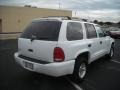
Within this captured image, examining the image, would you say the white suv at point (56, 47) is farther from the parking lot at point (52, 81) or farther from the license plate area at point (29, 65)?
the parking lot at point (52, 81)

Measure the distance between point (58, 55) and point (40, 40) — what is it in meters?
0.66

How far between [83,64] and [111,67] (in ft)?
7.48

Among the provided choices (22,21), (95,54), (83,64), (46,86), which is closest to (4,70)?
(46,86)

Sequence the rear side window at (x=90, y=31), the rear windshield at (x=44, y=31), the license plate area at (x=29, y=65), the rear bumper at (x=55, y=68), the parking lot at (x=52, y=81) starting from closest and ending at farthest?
the rear bumper at (x=55, y=68)
the rear windshield at (x=44, y=31)
the license plate area at (x=29, y=65)
the parking lot at (x=52, y=81)
the rear side window at (x=90, y=31)

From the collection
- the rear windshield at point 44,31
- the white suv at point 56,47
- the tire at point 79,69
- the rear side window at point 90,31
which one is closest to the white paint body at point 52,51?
the white suv at point 56,47

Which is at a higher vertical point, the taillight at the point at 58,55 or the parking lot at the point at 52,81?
the taillight at the point at 58,55

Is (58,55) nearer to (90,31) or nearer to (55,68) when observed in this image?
(55,68)

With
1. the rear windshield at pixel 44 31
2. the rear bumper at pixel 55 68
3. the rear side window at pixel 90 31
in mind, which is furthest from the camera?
the rear side window at pixel 90 31

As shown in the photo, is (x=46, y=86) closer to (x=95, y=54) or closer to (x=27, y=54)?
Result: (x=27, y=54)

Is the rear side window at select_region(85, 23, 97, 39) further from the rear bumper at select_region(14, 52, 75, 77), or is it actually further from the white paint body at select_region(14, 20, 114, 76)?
the rear bumper at select_region(14, 52, 75, 77)

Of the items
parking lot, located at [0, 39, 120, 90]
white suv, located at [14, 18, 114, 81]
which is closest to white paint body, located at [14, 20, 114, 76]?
white suv, located at [14, 18, 114, 81]

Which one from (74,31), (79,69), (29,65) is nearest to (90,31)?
(74,31)

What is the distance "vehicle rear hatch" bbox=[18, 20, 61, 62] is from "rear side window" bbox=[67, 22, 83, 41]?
340 millimetres

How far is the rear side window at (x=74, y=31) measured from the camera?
4548 millimetres
